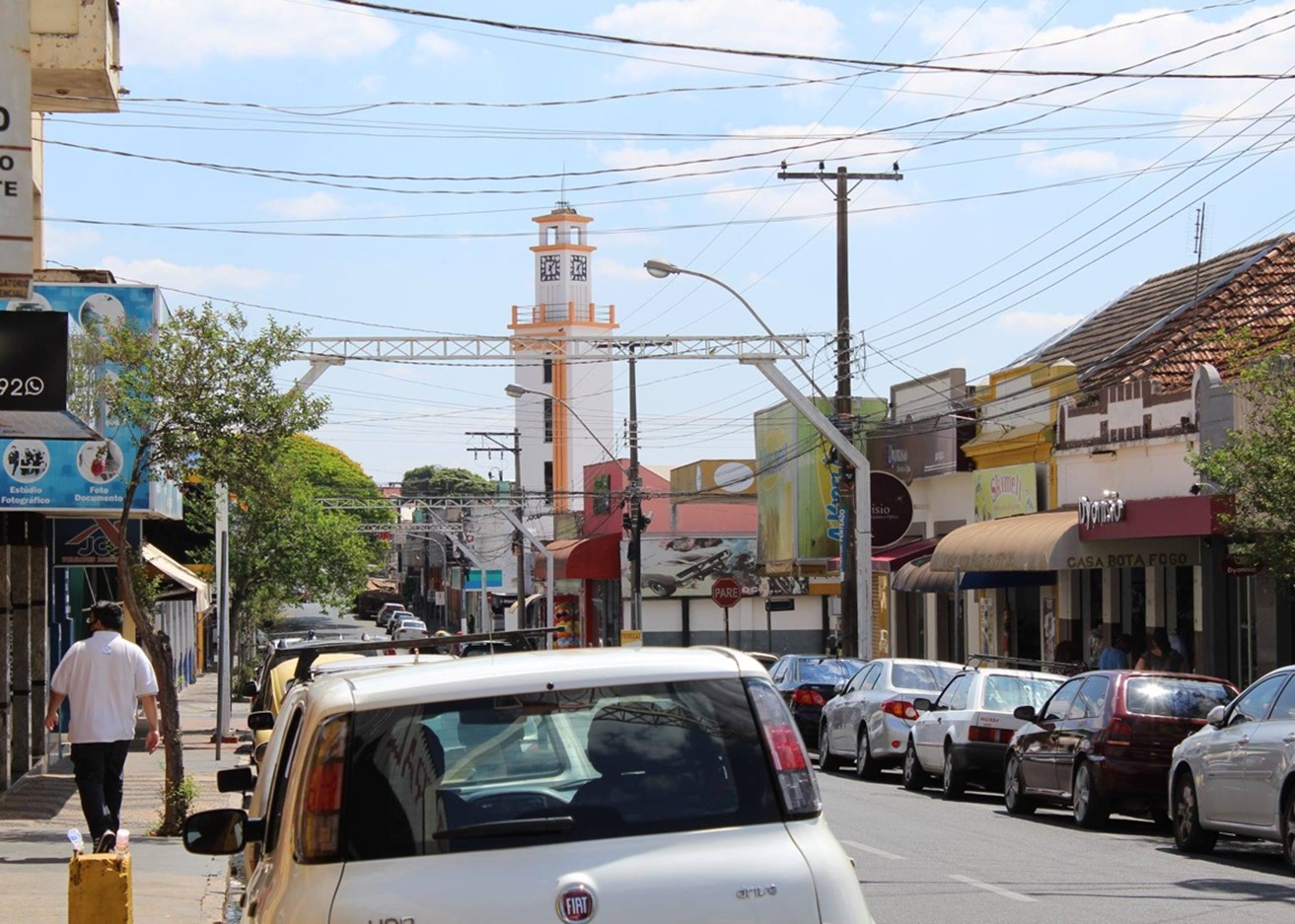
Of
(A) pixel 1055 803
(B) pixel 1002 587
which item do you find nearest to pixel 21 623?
(A) pixel 1055 803

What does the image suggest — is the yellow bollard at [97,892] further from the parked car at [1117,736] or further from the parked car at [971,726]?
the parked car at [971,726]

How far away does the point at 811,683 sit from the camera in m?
28.3

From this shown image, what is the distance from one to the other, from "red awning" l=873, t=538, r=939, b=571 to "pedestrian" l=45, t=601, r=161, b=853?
26.8 metres

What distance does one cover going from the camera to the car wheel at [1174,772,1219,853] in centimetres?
1471

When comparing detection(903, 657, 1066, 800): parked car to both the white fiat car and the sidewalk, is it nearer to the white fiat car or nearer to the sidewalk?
the sidewalk

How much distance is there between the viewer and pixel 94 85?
14.6 metres

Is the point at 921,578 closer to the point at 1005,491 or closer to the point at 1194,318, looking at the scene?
the point at 1005,491

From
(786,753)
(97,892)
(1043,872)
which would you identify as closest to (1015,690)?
(1043,872)

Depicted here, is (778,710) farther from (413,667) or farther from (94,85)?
(94,85)

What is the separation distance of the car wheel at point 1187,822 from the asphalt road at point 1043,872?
146 millimetres

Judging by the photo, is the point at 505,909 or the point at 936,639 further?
the point at 936,639

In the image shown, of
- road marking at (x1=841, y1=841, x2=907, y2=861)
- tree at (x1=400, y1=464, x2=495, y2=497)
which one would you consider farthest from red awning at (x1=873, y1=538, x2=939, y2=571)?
tree at (x1=400, y1=464, x2=495, y2=497)

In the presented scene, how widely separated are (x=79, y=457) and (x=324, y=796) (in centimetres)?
1500

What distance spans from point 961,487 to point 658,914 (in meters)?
33.2
